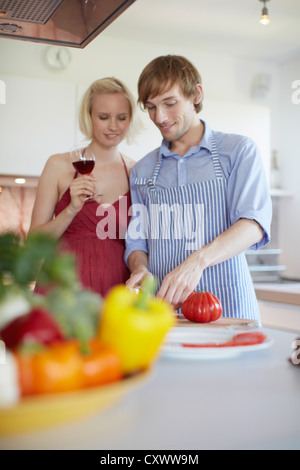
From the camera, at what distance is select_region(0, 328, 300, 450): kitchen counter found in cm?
55

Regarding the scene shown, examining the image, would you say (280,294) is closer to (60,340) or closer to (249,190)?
(249,190)

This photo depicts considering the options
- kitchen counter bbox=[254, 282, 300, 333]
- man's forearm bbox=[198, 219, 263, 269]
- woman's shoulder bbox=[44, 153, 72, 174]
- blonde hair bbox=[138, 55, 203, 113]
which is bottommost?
kitchen counter bbox=[254, 282, 300, 333]

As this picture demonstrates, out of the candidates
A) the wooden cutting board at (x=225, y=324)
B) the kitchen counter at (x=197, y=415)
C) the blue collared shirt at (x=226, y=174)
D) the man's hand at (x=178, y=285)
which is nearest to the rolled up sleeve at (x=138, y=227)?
the blue collared shirt at (x=226, y=174)

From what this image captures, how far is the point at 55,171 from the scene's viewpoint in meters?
2.09

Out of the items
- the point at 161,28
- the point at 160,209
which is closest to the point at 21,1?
the point at 160,209

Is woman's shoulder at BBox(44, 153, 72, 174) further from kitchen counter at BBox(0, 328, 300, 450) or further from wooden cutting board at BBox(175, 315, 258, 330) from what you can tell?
kitchen counter at BBox(0, 328, 300, 450)

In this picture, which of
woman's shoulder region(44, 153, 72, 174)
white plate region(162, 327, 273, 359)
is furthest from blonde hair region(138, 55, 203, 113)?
white plate region(162, 327, 273, 359)

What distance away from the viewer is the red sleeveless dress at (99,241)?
2018 mm

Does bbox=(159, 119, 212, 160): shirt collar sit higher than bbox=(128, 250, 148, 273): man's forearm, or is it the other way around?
bbox=(159, 119, 212, 160): shirt collar

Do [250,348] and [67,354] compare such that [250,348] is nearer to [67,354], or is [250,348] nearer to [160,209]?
[67,354]

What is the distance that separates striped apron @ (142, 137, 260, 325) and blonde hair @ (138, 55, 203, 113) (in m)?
0.21

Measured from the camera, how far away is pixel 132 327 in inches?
23.4

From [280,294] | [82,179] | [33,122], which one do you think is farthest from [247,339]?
[33,122]

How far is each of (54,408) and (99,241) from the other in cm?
154
